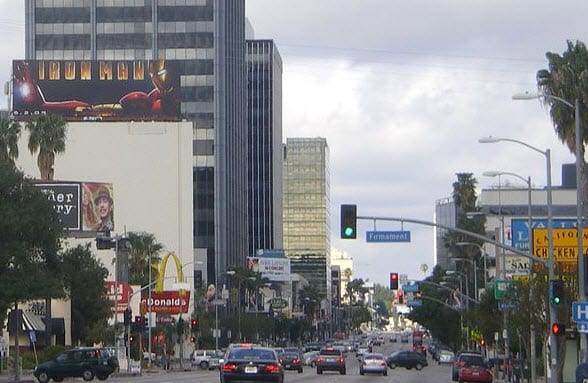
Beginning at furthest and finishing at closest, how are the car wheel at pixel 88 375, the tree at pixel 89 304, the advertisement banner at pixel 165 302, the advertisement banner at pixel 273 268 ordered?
the advertisement banner at pixel 273 268
the advertisement banner at pixel 165 302
the tree at pixel 89 304
the car wheel at pixel 88 375

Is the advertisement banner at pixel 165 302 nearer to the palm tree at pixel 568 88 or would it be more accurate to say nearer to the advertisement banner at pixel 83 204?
the advertisement banner at pixel 83 204

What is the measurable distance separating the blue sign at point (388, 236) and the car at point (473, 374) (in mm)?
14909

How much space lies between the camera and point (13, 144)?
8938 cm

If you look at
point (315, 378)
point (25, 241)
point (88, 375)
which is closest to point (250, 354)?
point (25, 241)

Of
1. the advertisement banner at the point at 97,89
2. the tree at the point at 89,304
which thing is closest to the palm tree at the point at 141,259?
the tree at the point at 89,304

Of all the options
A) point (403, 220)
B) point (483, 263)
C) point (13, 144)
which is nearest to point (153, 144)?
point (483, 263)

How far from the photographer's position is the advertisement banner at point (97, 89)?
5241 inches

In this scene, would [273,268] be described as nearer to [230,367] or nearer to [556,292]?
[556,292]

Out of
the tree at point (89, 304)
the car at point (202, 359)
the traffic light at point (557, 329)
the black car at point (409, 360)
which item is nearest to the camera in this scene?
the traffic light at point (557, 329)

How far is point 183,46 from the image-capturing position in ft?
492

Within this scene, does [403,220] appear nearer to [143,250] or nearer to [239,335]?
[143,250]

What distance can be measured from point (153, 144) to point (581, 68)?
8473 centimetres

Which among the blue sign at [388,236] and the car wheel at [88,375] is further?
the car wheel at [88,375]

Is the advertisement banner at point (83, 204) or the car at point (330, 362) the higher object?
the advertisement banner at point (83, 204)
